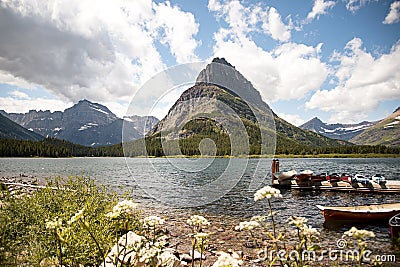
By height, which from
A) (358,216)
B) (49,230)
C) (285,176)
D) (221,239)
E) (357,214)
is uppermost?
(49,230)

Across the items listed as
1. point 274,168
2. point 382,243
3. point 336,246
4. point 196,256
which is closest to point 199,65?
point 196,256

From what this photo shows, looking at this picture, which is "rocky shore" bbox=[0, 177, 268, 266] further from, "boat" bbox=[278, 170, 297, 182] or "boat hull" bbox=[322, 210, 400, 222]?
"boat" bbox=[278, 170, 297, 182]

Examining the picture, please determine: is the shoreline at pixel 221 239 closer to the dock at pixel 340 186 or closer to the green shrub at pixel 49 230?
the green shrub at pixel 49 230

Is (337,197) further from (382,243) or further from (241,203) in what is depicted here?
(382,243)

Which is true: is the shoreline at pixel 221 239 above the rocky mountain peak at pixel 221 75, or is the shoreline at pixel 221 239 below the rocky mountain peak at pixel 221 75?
below

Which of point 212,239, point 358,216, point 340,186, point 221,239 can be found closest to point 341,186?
point 340,186

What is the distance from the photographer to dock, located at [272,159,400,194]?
30.9 meters

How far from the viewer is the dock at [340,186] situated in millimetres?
30922

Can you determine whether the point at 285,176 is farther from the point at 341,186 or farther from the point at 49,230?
the point at 49,230

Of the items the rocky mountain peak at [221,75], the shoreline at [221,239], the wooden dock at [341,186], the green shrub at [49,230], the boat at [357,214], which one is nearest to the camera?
the green shrub at [49,230]

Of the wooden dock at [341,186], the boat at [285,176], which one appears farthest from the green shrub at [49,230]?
the wooden dock at [341,186]

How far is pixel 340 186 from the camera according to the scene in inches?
1308

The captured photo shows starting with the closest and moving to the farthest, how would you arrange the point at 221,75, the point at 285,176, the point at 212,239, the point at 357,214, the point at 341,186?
the point at 212,239
the point at 357,214
the point at 221,75
the point at 341,186
the point at 285,176

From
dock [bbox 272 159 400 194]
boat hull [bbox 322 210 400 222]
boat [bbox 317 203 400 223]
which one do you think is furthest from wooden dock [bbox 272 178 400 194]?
boat hull [bbox 322 210 400 222]
